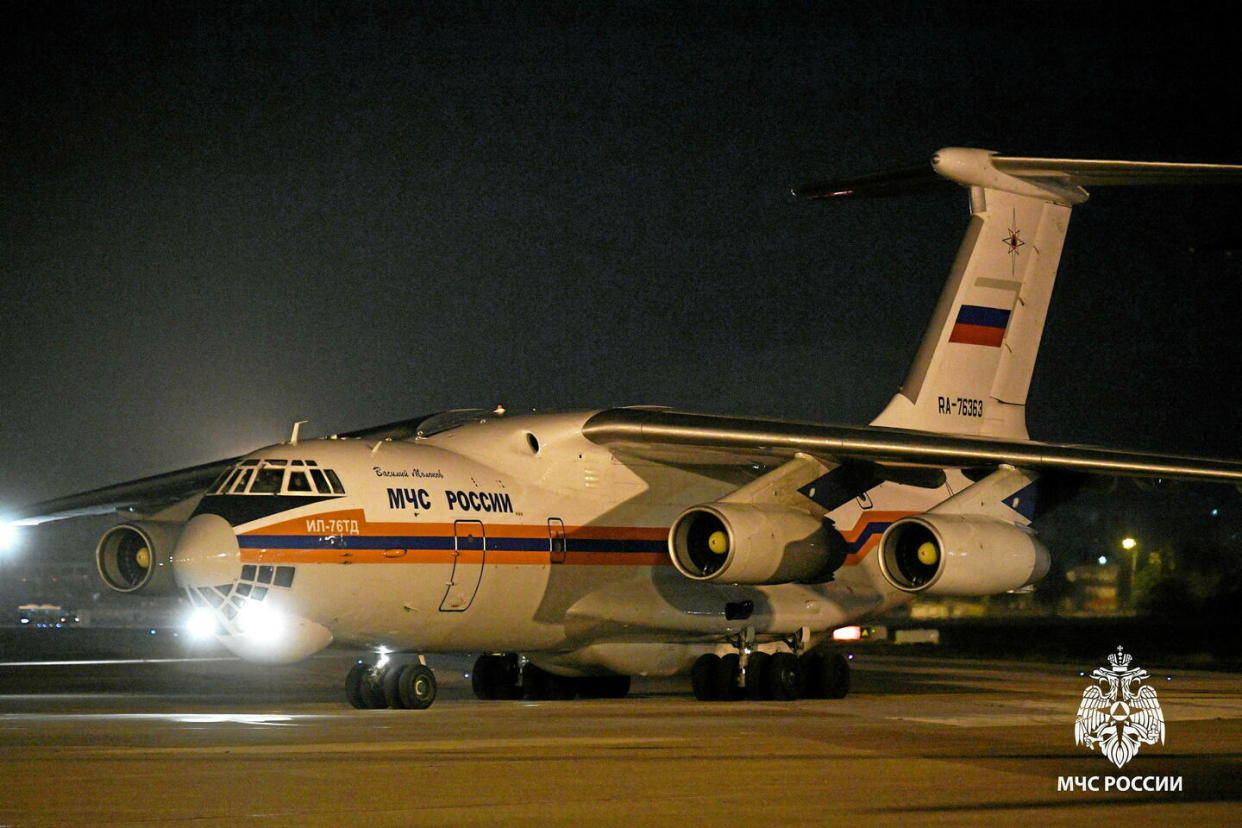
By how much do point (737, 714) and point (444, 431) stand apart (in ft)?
13.8

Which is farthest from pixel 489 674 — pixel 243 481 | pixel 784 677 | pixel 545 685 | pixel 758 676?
pixel 243 481

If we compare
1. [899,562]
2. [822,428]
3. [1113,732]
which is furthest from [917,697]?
[1113,732]

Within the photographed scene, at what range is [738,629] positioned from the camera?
610 inches

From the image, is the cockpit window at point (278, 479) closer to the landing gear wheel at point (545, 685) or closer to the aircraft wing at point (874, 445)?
the aircraft wing at point (874, 445)

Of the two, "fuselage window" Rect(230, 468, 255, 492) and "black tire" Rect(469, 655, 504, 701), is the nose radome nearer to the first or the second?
"fuselage window" Rect(230, 468, 255, 492)

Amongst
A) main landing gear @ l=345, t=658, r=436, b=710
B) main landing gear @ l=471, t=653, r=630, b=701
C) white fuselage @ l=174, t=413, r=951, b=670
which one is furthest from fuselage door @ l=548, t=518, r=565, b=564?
main landing gear @ l=471, t=653, r=630, b=701

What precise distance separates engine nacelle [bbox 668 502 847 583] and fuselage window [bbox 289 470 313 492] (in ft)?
9.96

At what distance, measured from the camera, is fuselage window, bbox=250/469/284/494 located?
42.4 feet

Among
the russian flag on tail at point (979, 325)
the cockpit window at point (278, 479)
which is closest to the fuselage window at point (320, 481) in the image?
the cockpit window at point (278, 479)

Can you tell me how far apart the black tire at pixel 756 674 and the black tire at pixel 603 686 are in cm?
131

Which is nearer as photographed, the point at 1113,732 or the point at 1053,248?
the point at 1113,732

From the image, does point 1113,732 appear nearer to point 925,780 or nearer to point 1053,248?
point 925,780

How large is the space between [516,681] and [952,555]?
4518 mm

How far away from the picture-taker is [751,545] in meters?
13.5
